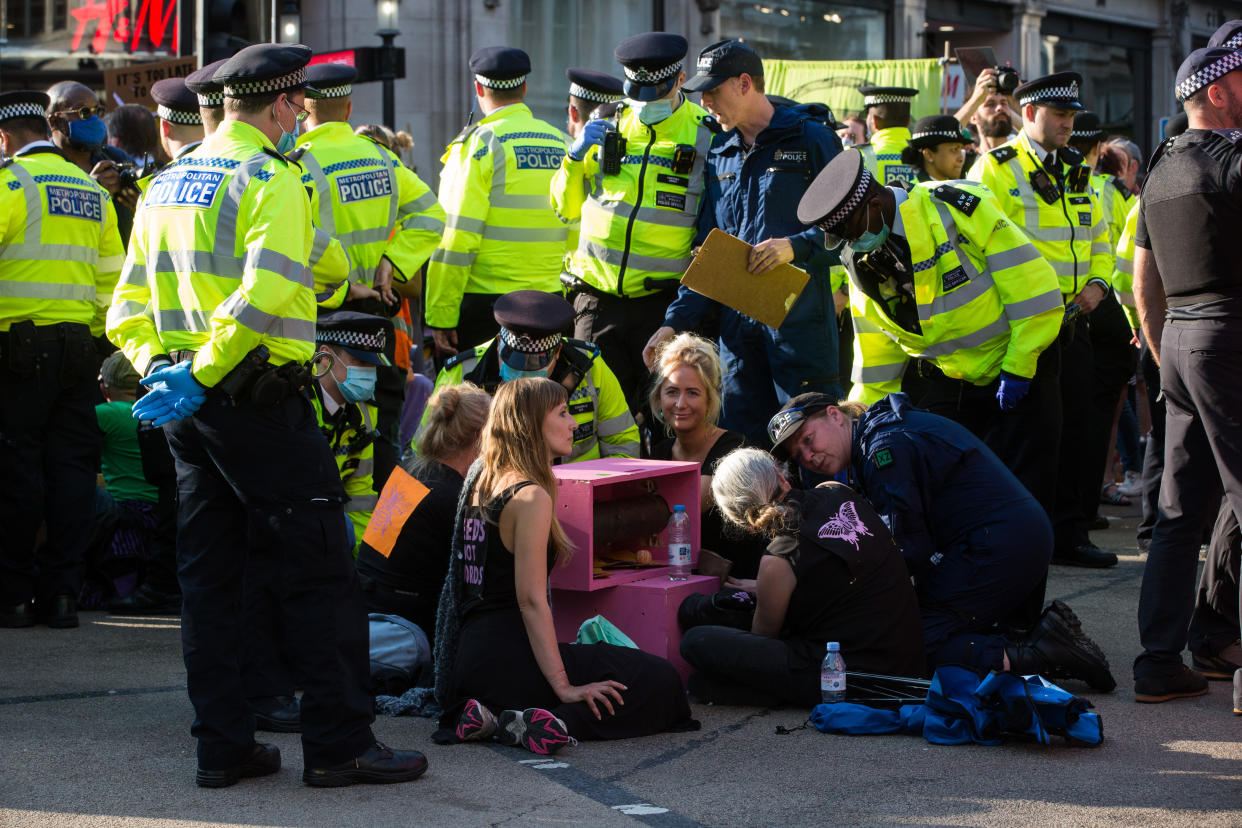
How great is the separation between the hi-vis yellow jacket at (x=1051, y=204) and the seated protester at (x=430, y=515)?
135 inches

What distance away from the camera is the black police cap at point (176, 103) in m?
6.91

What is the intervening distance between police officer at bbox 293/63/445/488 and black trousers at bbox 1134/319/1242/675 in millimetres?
3514

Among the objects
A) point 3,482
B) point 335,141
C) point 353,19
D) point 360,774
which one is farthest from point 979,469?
point 353,19

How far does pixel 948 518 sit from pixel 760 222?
1.76 m

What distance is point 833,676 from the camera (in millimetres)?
5199

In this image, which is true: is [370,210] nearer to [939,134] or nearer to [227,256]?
[227,256]

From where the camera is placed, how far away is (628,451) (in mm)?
6723

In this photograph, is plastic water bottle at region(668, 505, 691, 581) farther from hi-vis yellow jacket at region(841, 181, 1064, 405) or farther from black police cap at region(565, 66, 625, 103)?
black police cap at region(565, 66, 625, 103)

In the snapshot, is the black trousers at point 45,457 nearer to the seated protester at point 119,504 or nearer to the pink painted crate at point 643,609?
the seated protester at point 119,504

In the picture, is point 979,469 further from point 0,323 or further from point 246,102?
point 0,323

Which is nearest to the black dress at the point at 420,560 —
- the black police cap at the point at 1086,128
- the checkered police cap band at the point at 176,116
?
the checkered police cap band at the point at 176,116

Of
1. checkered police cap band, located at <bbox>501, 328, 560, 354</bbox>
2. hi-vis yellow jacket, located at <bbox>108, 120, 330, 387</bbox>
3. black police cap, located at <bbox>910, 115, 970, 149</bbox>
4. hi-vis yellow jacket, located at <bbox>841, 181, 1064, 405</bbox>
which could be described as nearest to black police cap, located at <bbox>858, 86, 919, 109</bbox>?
black police cap, located at <bbox>910, 115, 970, 149</bbox>

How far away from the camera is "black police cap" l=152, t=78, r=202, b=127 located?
6910 mm

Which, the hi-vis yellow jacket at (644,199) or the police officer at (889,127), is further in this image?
the police officer at (889,127)
